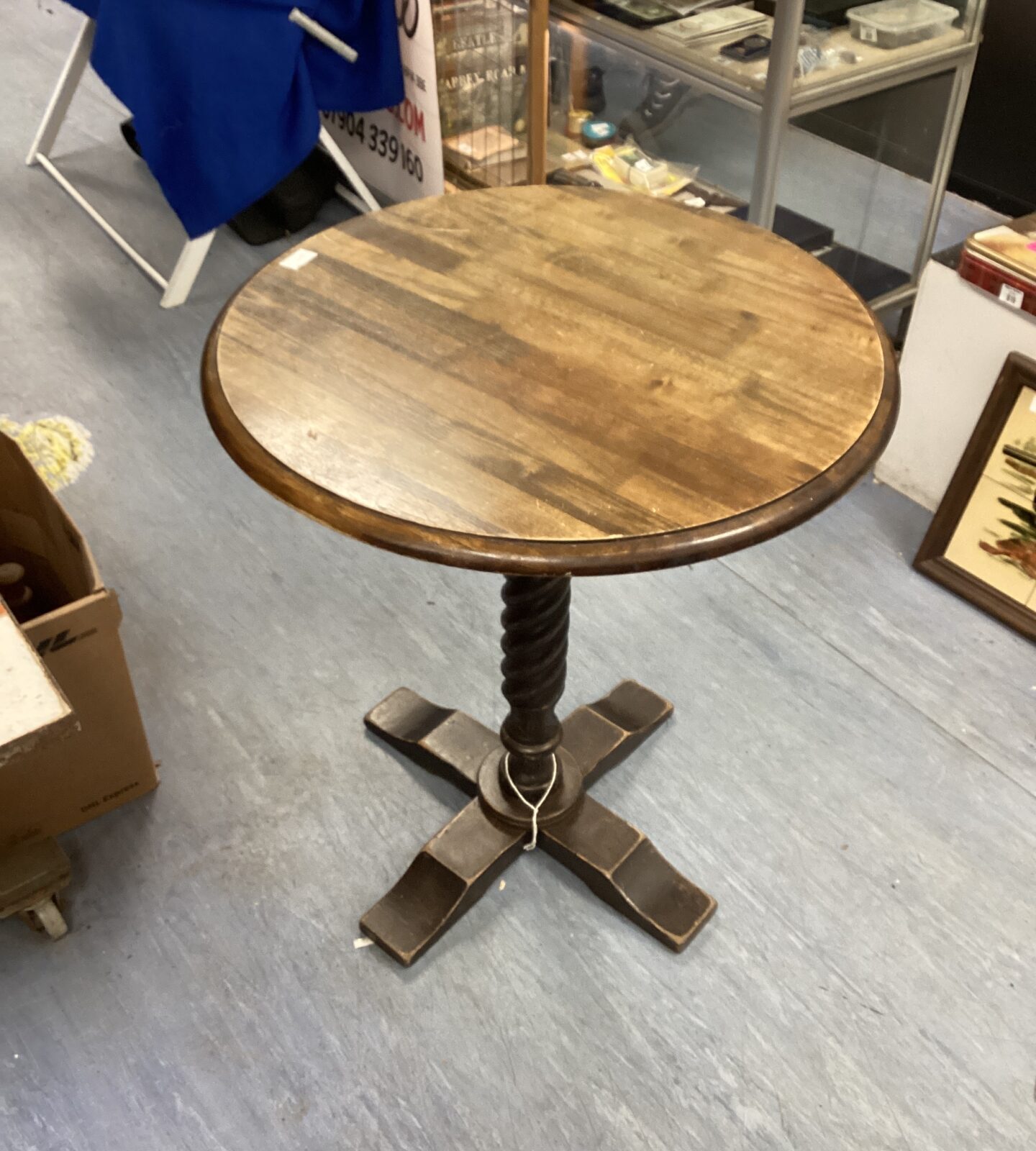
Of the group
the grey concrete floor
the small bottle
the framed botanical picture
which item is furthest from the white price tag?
the small bottle

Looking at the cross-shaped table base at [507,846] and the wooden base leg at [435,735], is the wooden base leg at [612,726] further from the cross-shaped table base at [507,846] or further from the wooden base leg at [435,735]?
the wooden base leg at [435,735]

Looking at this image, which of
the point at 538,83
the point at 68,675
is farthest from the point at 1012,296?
the point at 68,675

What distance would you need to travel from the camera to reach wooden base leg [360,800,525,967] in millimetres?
1325

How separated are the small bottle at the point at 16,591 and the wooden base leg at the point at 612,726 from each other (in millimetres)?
792

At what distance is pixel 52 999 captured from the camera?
1.29 meters

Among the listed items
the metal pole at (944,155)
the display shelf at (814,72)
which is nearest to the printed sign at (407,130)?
the display shelf at (814,72)

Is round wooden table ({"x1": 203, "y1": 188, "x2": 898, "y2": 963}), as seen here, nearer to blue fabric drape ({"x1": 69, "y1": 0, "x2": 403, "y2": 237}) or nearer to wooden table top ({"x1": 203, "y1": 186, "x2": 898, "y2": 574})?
wooden table top ({"x1": 203, "y1": 186, "x2": 898, "y2": 574})

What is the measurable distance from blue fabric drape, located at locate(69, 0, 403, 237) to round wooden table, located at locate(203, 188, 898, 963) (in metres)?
1.13

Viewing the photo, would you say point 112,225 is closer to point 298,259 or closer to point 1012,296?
point 298,259

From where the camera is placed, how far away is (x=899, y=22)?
1952 millimetres

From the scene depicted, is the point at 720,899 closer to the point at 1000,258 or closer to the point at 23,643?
the point at 23,643

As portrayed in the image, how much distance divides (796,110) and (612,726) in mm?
1121

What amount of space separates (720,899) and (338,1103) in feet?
1.76

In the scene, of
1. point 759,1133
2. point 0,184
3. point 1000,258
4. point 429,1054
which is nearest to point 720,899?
point 759,1133
